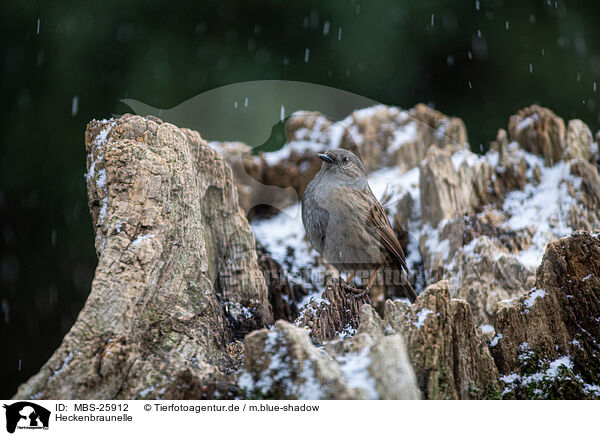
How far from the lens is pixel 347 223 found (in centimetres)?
279

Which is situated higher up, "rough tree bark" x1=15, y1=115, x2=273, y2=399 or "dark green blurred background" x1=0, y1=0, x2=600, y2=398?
"dark green blurred background" x1=0, y1=0, x2=600, y2=398

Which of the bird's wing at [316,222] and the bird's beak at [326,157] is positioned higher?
the bird's beak at [326,157]

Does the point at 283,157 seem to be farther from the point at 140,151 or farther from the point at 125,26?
the point at 140,151

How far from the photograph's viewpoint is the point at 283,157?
3.82 metres

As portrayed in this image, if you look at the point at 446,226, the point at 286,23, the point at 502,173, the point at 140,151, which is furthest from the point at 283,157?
the point at 140,151

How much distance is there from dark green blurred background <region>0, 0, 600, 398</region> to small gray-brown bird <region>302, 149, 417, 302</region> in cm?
52

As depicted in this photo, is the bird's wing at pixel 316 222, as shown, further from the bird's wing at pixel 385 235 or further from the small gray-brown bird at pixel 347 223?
the bird's wing at pixel 385 235
